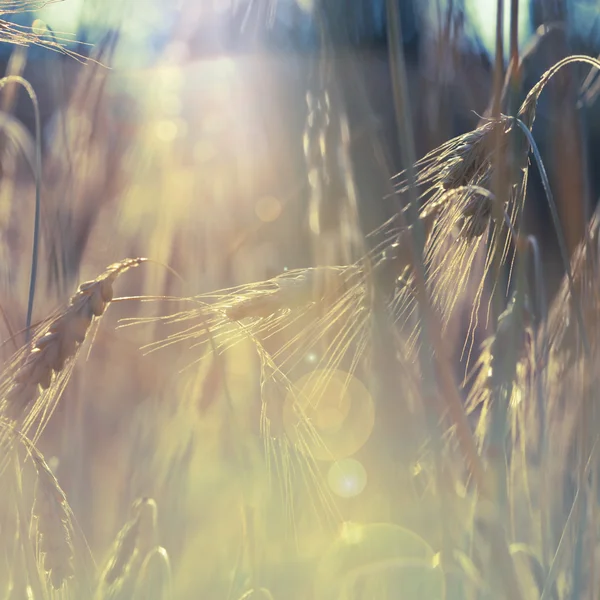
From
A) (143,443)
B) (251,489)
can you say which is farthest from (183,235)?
(251,489)

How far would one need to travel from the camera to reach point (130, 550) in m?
0.52

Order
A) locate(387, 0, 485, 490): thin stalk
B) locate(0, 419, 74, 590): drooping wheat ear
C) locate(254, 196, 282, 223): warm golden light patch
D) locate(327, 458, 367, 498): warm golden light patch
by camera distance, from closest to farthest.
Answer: locate(387, 0, 485, 490): thin stalk, locate(0, 419, 74, 590): drooping wheat ear, locate(327, 458, 367, 498): warm golden light patch, locate(254, 196, 282, 223): warm golden light patch

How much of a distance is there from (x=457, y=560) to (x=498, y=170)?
1.05 feet

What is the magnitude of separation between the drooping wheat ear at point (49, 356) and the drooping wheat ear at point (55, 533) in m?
0.07

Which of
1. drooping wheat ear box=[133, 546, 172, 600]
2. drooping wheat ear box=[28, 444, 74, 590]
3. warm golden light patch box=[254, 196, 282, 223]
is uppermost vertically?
warm golden light patch box=[254, 196, 282, 223]

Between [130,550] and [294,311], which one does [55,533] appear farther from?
[294,311]

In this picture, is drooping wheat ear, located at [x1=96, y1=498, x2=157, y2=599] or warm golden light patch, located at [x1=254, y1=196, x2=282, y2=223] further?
warm golden light patch, located at [x1=254, y1=196, x2=282, y2=223]

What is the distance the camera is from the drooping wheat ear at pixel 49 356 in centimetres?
40

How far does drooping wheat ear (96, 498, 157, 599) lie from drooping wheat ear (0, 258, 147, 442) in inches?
6.3

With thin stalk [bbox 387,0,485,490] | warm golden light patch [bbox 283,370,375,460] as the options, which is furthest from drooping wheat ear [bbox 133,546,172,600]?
thin stalk [bbox 387,0,485,490]

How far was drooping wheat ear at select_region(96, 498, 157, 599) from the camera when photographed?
1.61ft

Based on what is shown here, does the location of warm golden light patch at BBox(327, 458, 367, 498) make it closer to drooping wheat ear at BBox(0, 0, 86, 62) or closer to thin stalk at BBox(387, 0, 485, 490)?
thin stalk at BBox(387, 0, 485, 490)

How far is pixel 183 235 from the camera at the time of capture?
0.82 meters

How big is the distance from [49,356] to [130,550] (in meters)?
0.23
